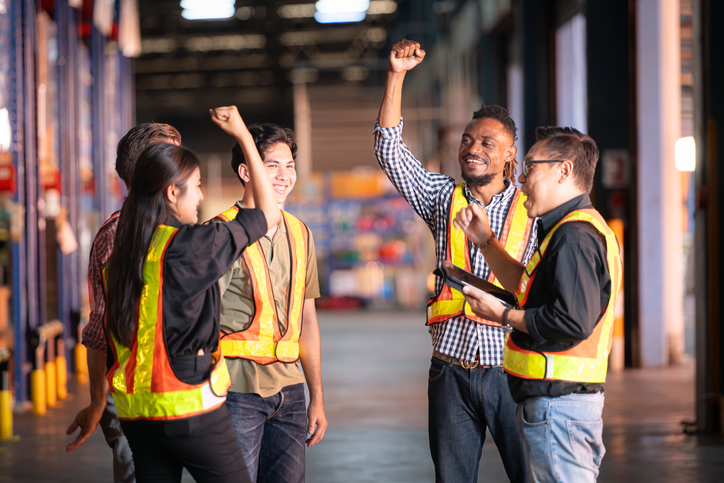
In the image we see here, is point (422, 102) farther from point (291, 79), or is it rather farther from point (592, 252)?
point (592, 252)

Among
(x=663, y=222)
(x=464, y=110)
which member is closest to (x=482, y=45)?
(x=464, y=110)

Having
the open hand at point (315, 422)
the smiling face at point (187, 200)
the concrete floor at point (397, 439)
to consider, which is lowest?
the concrete floor at point (397, 439)

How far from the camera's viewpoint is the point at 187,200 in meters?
2.34

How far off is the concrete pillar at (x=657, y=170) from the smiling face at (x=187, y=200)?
24.0 ft

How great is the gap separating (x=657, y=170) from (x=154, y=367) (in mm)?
7623

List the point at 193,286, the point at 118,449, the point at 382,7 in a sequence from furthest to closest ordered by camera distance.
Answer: the point at 382,7 → the point at 118,449 → the point at 193,286

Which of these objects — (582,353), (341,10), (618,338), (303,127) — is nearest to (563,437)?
(582,353)

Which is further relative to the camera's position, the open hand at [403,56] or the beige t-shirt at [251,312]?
the open hand at [403,56]

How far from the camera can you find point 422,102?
19.0 metres

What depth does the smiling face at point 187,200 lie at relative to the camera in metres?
2.33

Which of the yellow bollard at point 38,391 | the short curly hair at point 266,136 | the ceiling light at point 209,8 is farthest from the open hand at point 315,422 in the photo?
the ceiling light at point 209,8

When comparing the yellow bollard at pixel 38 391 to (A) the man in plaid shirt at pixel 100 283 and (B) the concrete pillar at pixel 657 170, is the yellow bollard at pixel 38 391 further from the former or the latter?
(B) the concrete pillar at pixel 657 170

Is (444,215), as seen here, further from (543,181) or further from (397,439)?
(397,439)

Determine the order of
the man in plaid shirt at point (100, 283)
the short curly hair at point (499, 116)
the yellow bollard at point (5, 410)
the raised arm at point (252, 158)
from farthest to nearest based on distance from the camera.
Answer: the yellow bollard at point (5, 410) → the short curly hair at point (499, 116) → the man in plaid shirt at point (100, 283) → the raised arm at point (252, 158)
